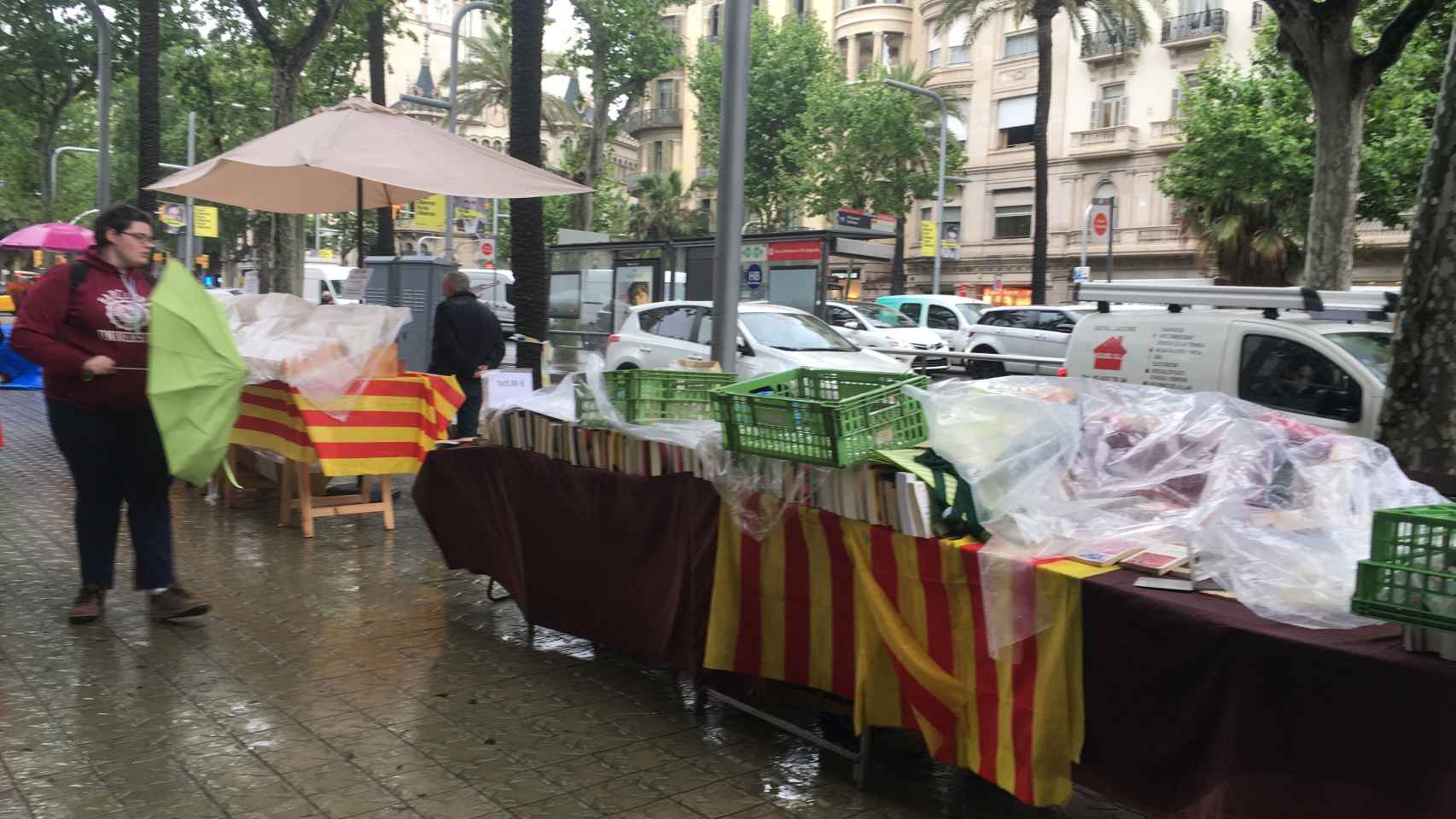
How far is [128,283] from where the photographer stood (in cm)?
543

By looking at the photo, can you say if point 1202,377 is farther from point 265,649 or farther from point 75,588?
point 75,588

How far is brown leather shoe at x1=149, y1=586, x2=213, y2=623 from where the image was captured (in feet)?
18.4

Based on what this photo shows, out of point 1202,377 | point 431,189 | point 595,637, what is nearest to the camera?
point 595,637

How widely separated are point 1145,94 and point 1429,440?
37655 millimetres

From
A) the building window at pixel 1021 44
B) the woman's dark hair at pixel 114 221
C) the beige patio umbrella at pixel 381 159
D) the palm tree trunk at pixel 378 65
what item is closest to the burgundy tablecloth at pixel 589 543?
the woman's dark hair at pixel 114 221

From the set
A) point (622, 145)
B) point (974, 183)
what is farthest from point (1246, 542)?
point (622, 145)

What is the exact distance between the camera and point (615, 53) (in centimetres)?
3972

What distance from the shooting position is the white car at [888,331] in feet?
75.0

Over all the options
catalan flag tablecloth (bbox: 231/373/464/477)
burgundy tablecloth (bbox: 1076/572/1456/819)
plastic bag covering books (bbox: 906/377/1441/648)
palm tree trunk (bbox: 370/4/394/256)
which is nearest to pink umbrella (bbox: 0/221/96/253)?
palm tree trunk (bbox: 370/4/394/256)

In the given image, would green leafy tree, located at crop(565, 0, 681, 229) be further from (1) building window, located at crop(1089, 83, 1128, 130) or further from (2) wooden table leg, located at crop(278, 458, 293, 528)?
(2) wooden table leg, located at crop(278, 458, 293, 528)

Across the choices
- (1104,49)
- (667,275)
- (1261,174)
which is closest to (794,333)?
Result: (667,275)

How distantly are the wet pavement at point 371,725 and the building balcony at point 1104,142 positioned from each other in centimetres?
3866

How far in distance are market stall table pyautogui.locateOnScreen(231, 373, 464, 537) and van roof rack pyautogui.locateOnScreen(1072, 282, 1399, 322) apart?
525cm

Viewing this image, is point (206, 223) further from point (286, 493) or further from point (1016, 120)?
point (286, 493)
